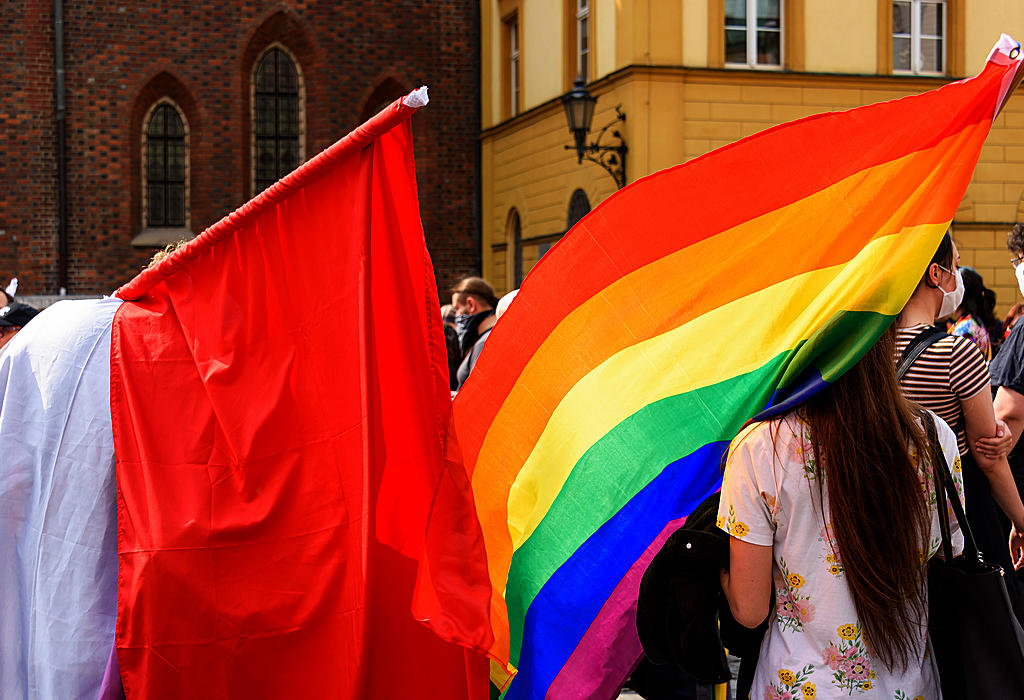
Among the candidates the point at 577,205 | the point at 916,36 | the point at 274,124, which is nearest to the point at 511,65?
the point at 577,205

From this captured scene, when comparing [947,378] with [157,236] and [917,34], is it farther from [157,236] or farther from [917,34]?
[157,236]

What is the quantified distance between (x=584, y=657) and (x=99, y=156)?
20.2m

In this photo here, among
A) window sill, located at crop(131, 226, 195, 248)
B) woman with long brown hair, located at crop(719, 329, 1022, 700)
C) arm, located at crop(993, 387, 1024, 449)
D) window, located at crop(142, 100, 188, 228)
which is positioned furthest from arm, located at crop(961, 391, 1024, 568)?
window, located at crop(142, 100, 188, 228)

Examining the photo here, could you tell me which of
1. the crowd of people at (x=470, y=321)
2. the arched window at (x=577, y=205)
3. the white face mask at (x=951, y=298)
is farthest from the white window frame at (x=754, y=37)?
the white face mask at (x=951, y=298)

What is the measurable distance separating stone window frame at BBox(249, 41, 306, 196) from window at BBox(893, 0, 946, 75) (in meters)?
10.7

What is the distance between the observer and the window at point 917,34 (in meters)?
17.0

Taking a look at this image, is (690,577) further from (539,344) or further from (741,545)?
(539,344)

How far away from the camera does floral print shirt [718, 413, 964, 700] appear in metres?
2.41

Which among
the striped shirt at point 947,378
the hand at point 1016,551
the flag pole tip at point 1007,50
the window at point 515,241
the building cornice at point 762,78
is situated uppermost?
the building cornice at point 762,78

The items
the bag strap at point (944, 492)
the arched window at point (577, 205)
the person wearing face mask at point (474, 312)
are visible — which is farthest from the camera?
the arched window at point (577, 205)

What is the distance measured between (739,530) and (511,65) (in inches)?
769

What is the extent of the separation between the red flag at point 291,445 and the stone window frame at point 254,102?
63.7ft

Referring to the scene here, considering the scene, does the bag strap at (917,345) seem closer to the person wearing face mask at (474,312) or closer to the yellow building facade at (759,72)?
the person wearing face mask at (474,312)

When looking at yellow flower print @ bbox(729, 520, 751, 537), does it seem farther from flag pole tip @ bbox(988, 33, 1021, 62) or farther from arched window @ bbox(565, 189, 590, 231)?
arched window @ bbox(565, 189, 590, 231)
